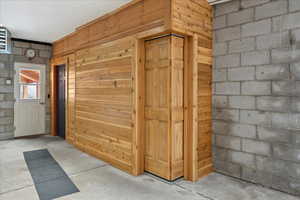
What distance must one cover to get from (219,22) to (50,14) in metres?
3.01

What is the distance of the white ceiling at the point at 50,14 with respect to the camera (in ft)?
10.5

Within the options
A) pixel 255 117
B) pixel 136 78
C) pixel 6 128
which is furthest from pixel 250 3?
pixel 6 128

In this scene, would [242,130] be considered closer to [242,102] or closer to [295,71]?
[242,102]

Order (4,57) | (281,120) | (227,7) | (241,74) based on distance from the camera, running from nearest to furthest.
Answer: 1. (281,120)
2. (241,74)
3. (227,7)
4. (4,57)

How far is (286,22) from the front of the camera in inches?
101

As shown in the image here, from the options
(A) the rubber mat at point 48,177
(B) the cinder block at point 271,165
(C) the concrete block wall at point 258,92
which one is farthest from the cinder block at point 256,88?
(A) the rubber mat at point 48,177

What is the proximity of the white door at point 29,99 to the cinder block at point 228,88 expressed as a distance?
16.6 ft

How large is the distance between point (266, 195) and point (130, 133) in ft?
6.69

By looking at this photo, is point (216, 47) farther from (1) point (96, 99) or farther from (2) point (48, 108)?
(2) point (48, 108)

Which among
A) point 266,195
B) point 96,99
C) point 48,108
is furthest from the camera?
point 48,108

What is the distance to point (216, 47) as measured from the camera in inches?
128

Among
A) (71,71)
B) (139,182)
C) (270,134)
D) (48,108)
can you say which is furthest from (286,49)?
(48,108)

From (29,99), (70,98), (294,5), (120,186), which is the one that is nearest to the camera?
(294,5)

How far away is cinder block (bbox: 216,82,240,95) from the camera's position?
9.96 ft
